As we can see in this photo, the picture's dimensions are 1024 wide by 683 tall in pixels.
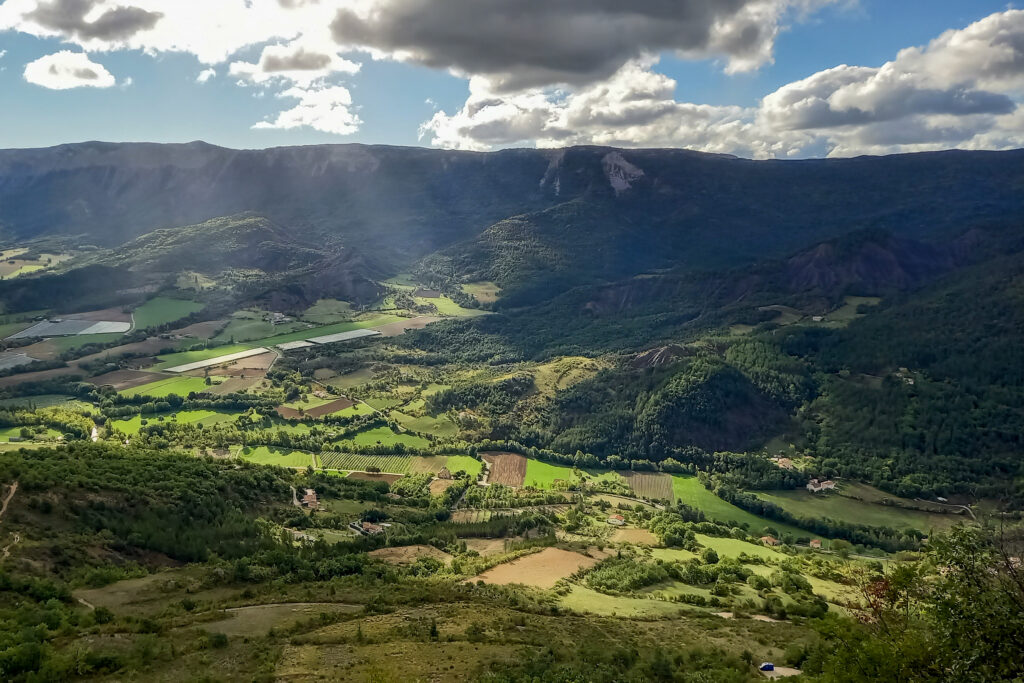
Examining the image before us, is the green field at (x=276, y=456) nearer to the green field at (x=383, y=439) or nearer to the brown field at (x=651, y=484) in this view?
the green field at (x=383, y=439)

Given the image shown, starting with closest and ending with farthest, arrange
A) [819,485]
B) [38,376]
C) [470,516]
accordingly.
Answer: [470,516]
[819,485]
[38,376]

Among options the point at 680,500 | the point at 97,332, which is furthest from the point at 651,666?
the point at 97,332

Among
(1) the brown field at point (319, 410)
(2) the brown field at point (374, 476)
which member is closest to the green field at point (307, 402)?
(1) the brown field at point (319, 410)

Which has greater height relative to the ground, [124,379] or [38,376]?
[38,376]

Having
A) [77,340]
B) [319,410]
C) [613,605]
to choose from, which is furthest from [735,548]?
[77,340]

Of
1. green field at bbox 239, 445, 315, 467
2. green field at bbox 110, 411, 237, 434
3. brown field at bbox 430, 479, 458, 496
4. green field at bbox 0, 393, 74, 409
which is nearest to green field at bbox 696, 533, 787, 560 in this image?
brown field at bbox 430, 479, 458, 496

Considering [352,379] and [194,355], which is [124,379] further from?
[352,379]

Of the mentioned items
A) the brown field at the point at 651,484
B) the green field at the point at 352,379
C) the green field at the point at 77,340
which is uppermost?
the green field at the point at 77,340
